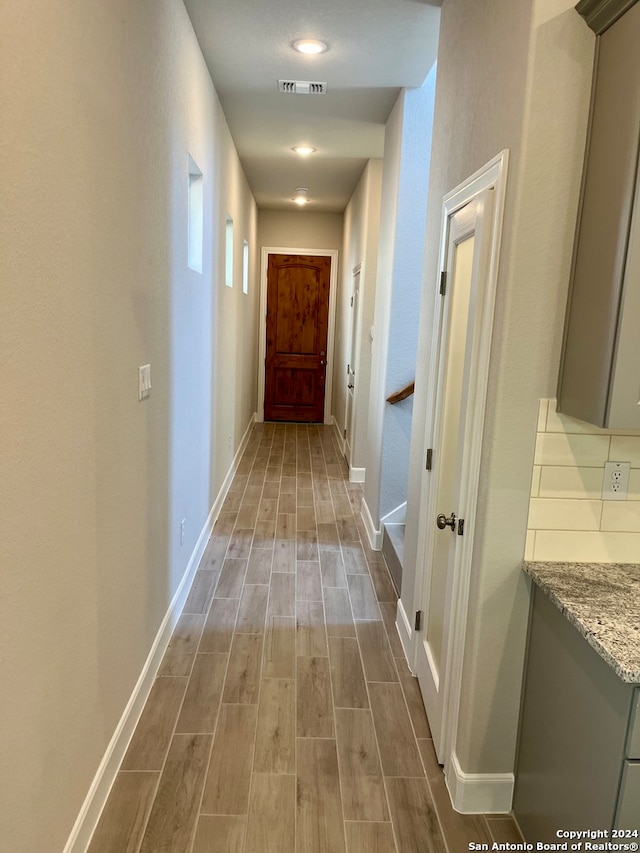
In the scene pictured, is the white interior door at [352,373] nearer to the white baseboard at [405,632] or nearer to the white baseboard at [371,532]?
the white baseboard at [371,532]

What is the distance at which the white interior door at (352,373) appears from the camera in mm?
5893

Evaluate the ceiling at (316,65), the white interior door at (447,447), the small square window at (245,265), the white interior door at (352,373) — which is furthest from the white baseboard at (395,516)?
the small square window at (245,265)

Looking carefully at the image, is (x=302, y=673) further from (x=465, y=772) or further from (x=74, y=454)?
(x=74, y=454)

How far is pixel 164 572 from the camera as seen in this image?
2635 mm

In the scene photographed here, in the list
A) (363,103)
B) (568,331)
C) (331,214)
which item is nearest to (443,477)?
(568,331)

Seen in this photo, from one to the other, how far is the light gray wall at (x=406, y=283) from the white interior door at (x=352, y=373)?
74.3 inches

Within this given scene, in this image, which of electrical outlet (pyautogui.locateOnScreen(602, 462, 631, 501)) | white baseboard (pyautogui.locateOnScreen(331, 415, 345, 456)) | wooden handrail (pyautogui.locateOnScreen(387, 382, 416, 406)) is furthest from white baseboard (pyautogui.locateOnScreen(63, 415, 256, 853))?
white baseboard (pyautogui.locateOnScreen(331, 415, 345, 456))

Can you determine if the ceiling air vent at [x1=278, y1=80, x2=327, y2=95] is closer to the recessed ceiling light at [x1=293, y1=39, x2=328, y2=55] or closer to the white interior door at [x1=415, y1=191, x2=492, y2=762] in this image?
the recessed ceiling light at [x1=293, y1=39, x2=328, y2=55]

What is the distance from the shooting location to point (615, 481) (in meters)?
1.70

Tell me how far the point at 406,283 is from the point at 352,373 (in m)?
2.56

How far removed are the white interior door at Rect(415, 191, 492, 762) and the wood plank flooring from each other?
0.22 meters

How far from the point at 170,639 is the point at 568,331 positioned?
7.07 ft

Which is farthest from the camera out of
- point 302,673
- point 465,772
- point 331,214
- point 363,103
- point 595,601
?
point 331,214

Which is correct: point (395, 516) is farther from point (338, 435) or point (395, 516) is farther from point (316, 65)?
point (338, 435)
